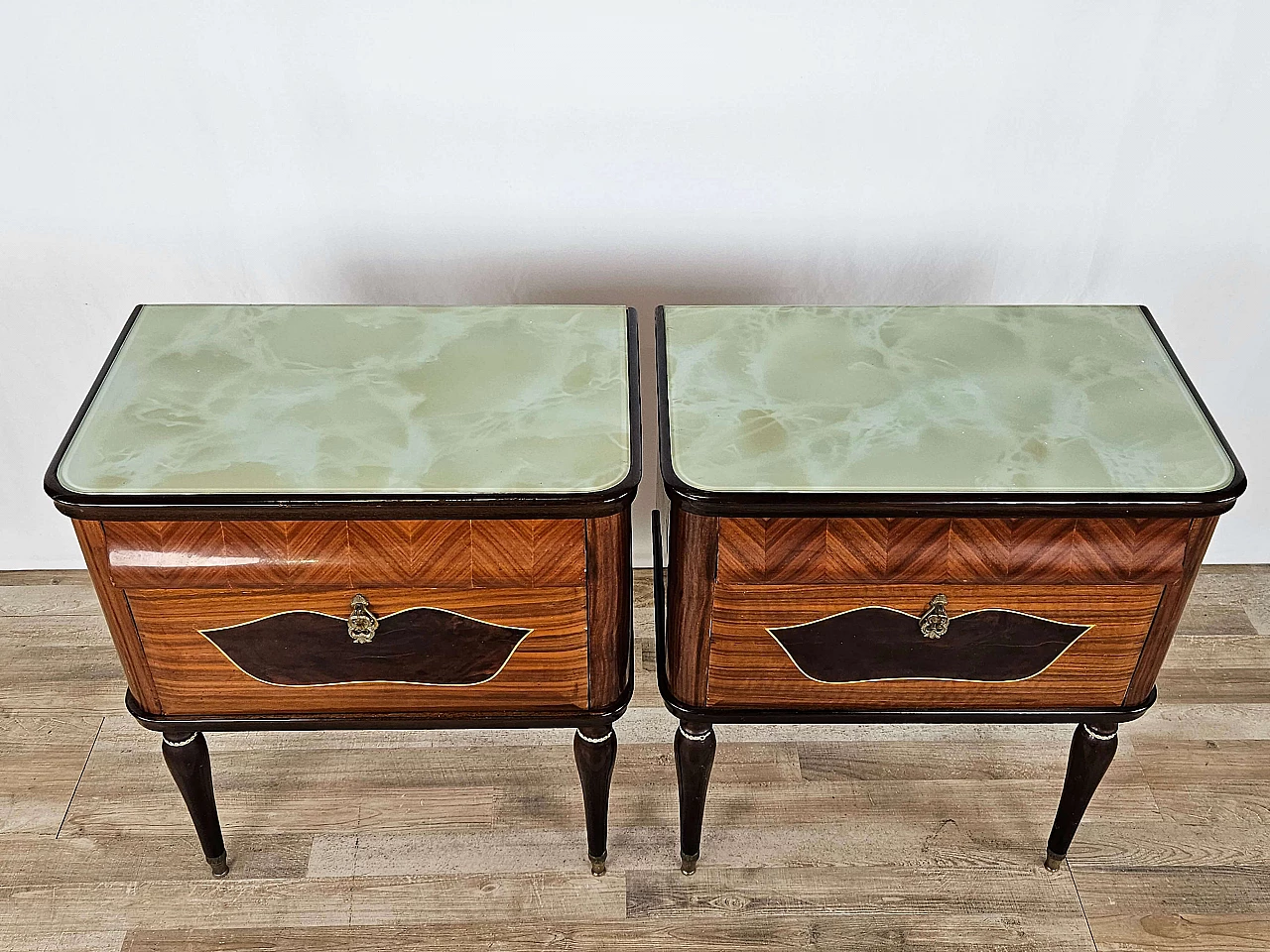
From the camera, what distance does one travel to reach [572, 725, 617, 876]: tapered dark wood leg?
111 cm

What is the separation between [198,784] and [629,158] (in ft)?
2.66

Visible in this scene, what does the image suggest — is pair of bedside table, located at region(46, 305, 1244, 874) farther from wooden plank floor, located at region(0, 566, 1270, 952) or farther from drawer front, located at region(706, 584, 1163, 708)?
wooden plank floor, located at region(0, 566, 1270, 952)

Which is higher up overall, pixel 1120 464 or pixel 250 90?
pixel 250 90

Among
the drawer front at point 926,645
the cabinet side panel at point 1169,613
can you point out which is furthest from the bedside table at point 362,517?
the cabinet side panel at point 1169,613

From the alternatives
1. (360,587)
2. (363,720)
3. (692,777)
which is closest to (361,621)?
(360,587)

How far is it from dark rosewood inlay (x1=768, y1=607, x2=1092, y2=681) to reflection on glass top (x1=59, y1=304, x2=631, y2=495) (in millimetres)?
243

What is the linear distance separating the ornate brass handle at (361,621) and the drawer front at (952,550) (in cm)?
30

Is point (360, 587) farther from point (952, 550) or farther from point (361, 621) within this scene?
point (952, 550)

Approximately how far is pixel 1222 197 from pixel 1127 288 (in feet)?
0.47

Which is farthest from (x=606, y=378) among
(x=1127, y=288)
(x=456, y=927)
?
(x=1127, y=288)

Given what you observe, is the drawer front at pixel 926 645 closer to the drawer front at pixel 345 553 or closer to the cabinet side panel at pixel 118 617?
the drawer front at pixel 345 553

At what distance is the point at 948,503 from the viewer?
36.0 inches

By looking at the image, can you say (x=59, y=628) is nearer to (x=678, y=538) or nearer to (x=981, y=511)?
(x=678, y=538)

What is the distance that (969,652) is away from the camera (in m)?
1.01
